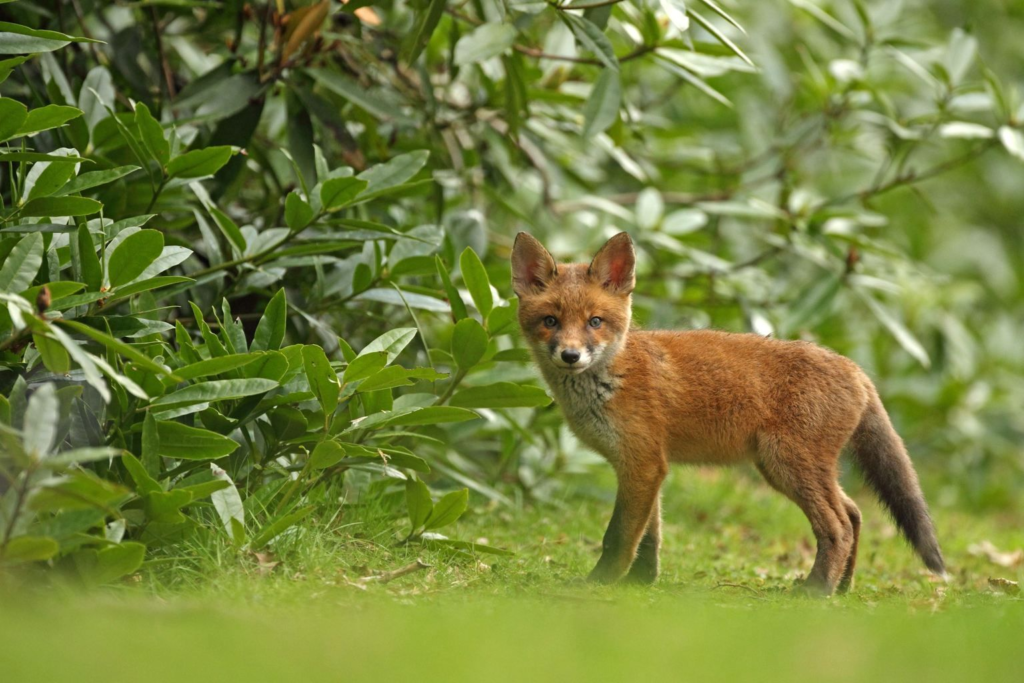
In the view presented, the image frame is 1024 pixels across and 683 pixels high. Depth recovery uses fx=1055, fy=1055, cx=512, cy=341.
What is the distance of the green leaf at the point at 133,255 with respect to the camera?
13.7ft

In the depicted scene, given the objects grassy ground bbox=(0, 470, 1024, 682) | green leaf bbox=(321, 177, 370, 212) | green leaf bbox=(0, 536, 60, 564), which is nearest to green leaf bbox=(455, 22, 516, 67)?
green leaf bbox=(321, 177, 370, 212)

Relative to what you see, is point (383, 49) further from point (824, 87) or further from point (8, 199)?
point (824, 87)

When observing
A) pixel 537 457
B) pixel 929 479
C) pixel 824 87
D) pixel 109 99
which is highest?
pixel 824 87

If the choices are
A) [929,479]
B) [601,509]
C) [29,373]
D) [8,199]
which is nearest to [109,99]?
[8,199]

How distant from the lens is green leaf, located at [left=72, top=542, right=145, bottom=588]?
3797 mm

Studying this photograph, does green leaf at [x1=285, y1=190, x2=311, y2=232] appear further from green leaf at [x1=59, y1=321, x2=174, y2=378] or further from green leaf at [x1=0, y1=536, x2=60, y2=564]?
green leaf at [x1=0, y1=536, x2=60, y2=564]

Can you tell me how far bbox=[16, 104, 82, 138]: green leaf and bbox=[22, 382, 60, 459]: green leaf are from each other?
1334 millimetres

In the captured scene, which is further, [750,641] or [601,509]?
[601,509]

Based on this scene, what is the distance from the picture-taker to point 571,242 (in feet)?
25.5

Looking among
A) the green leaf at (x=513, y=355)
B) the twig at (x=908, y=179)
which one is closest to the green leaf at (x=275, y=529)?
the green leaf at (x=513, y=355)

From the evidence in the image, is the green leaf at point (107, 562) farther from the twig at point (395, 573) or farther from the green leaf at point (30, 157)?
the green leaf at point (30, 157)

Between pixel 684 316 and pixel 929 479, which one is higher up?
pixel 684 316

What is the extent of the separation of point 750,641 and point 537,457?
3648 millimetres

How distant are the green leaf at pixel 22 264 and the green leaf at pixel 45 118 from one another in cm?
45
